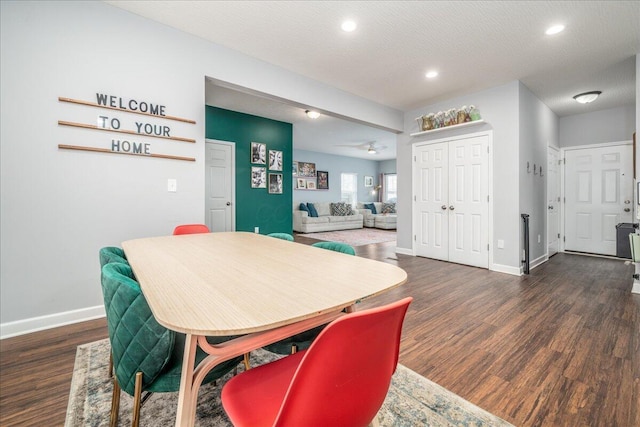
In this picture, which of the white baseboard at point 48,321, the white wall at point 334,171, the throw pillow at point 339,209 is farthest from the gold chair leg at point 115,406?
the throw pillow at point 339,209

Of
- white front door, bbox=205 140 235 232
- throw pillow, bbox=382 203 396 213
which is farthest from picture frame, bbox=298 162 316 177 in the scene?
white front door, bbox=205 140 235 232

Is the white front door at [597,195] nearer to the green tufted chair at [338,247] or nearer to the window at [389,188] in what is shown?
the green tufted chair at [338,247]

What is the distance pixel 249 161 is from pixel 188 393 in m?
5.30

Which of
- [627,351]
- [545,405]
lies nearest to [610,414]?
[545,405]

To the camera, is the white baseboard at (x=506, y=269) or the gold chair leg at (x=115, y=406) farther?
the white baseboard at (x=506, y=269)

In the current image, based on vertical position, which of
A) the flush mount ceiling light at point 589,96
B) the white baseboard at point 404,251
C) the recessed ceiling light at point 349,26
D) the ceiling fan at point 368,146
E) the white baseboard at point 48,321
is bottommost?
the white baseboard at point 48,321

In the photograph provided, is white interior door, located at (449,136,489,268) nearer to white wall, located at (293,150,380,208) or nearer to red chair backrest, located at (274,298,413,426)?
red chair backrest, located at (274,298,413,426)

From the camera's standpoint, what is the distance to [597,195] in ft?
16.5

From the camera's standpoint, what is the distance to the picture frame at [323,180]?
10203 millimetres

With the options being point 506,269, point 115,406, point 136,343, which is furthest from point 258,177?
point 136,343

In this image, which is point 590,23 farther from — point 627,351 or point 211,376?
point 211,376

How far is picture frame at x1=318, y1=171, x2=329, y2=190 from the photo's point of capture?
10203 mm

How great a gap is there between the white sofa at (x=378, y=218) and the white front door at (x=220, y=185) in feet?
17.9

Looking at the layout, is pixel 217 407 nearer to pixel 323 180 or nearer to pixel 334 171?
pixel 323 180
